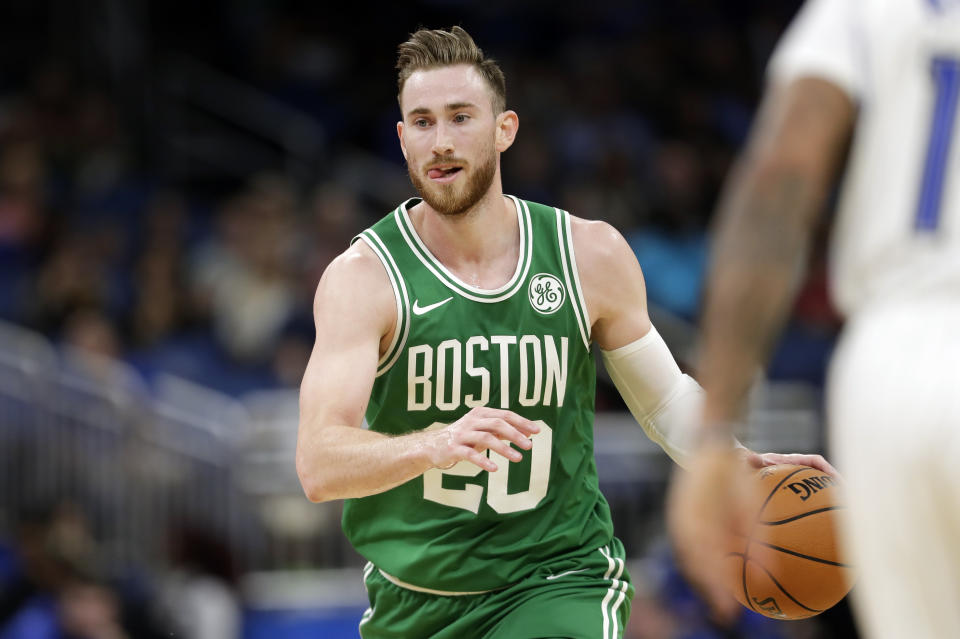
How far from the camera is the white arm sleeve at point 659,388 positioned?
14.4 feet

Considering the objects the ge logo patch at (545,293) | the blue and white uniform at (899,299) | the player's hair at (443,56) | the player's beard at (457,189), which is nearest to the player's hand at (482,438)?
the ge logo patch at (545,293)

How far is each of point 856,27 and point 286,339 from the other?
312 inches

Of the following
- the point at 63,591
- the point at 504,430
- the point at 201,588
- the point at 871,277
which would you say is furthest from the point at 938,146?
the point at 63,591

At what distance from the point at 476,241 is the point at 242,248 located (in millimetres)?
6532

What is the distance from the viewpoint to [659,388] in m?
4.45

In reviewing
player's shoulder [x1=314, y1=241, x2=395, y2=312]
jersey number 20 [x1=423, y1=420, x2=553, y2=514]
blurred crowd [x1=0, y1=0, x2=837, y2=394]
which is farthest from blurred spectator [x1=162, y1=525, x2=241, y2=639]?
player's shoulder [x1=314, y1=241, x2=395, y2=312]

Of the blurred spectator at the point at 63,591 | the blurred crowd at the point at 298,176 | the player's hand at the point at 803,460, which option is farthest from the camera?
the blurred crowd at the point at 298,176

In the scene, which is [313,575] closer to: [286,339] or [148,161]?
[286,339]

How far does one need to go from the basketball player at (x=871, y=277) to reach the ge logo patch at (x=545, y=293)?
2.06 m

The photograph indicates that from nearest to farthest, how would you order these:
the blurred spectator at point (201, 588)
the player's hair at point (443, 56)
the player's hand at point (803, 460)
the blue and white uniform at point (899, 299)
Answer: the blue and white uniform at point (899, 299)
the player's hand at point (803, 460)
the player's hair at point (443, 56)
the blurred spectator at point (201, 588)

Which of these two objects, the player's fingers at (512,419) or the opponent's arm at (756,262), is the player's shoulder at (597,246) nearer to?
the player's fingers at (512,419)

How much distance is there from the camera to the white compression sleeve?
4.39 meters

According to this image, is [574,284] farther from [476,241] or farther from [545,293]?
[476,241]

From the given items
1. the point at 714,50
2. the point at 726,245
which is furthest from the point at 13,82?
the point at 726,245
